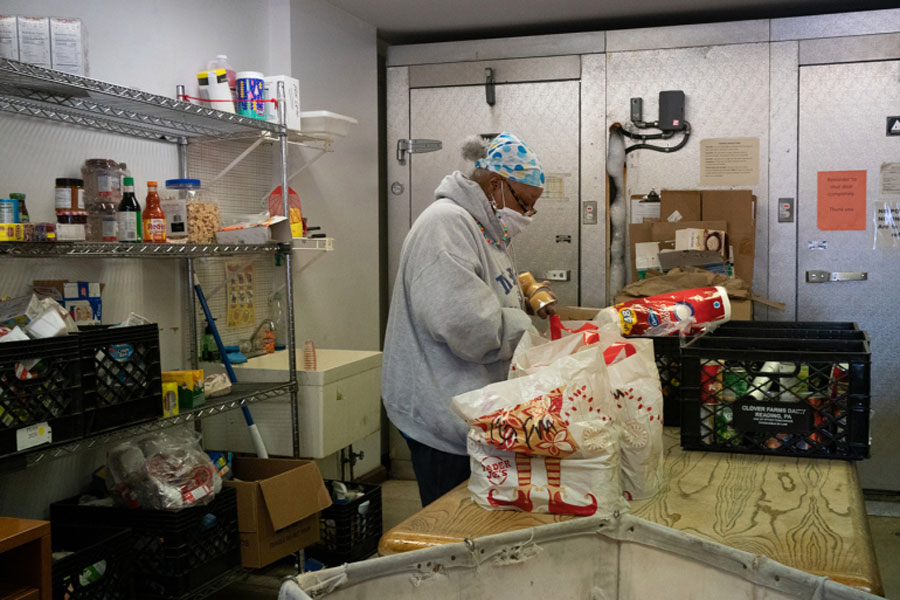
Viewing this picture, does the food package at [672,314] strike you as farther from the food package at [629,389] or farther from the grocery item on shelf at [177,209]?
the grocery item on shelf at [177,209]

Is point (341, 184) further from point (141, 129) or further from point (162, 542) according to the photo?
point (162, 542)

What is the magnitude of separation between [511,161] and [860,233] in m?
2.77

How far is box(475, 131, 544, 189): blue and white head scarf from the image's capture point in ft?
7.22

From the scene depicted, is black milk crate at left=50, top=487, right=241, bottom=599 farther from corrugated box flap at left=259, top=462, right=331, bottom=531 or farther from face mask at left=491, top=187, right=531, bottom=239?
face mask at left=491, top=187, right=531, bottom=239

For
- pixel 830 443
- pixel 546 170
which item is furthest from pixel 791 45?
pixel 830 443

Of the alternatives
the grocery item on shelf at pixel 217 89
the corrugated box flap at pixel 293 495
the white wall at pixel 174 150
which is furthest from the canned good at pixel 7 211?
the corrugated box flap at pixel 293 495

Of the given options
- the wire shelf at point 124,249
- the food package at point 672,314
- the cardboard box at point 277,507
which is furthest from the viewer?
the cardboard box at point 277,507

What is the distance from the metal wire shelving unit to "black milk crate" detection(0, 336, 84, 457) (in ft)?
0.19

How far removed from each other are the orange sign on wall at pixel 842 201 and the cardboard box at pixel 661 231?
573mm

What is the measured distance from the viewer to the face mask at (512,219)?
2.25 meters

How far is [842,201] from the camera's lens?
416 centimetres

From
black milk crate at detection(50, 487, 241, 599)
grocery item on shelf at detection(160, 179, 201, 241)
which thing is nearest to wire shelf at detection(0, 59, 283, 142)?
grocery item on shelf at detection(160, 179, 201, 241)

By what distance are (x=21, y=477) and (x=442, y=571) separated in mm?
2054

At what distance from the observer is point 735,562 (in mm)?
948
